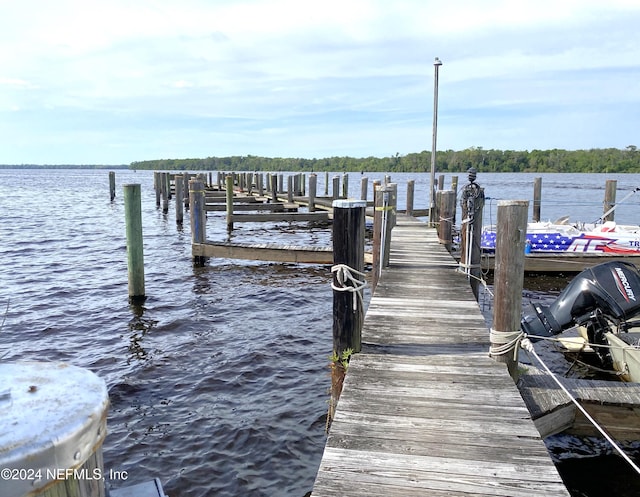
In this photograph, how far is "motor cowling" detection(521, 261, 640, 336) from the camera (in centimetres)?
611

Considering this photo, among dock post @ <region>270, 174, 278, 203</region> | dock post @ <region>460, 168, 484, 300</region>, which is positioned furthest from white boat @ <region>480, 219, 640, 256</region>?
dock post @ <region>270, 174, 278, 203</region>

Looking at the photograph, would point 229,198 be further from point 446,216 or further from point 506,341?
point 506,341

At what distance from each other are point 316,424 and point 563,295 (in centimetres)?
353

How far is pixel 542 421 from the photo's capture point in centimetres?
442

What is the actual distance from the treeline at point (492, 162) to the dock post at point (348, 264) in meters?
111

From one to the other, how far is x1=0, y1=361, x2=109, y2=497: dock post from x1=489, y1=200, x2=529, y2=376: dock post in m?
3.79

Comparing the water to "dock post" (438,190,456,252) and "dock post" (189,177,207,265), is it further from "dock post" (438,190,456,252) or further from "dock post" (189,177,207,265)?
"dock post" (438,190,456,252)

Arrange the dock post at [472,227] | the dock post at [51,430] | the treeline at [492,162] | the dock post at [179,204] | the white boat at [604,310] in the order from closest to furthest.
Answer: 1. the dock post at [51,430]
2. the white boat at [604,310]
3. the dock post at [472,227]
4. the dock post at [179,204]
5. the treeline at [492,162]

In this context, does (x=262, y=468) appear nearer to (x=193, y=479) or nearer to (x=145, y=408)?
(x=193, y=479)

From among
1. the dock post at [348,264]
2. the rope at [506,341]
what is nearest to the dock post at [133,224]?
the dock post at [348,264]

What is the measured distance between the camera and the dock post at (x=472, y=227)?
25.9ft

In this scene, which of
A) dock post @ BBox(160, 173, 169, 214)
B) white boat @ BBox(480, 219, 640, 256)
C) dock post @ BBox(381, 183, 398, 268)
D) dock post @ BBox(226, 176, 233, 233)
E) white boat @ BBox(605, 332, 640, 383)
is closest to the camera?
white boat @ BBox(605, 332, 640, 383)

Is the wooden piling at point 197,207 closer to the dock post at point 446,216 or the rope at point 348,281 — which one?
the dock post at point 446,216

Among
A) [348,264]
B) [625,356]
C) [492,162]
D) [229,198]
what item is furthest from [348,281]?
[492,162]
